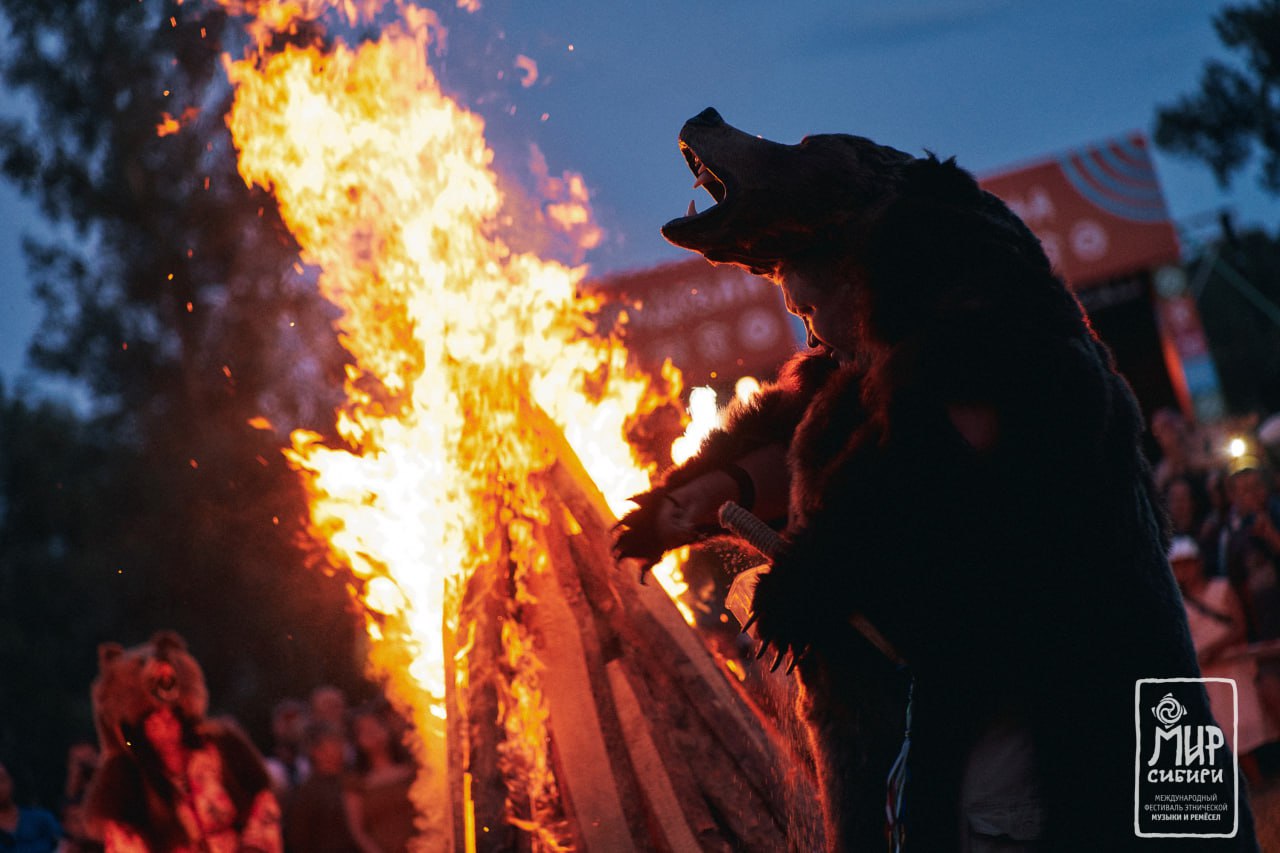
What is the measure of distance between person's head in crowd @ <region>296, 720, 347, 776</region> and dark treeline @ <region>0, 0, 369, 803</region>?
495cm

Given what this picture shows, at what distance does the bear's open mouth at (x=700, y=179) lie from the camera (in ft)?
8.41

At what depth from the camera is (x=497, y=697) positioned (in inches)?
134

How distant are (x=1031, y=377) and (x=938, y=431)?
0.61ft

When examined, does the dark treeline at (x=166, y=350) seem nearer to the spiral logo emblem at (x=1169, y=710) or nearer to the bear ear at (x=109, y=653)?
the bear ear at (x=109, y=653)

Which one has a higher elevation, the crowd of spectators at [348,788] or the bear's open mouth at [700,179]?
the bear's open mouth at [700,179]

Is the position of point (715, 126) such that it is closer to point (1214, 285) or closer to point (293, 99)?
point (293, 99)

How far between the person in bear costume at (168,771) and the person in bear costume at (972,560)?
4417 mm

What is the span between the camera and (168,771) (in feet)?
18.8

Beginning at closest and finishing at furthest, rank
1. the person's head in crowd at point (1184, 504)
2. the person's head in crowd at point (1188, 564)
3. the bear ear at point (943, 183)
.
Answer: the bear ear at point (943, 183)
the person's head in crowd at point (1188, 564)
the person's head in crowd at point (1184, 504)

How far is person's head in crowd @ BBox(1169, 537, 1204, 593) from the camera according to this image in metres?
6.87

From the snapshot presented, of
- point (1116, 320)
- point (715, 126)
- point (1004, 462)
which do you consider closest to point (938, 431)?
point (1004, 462)

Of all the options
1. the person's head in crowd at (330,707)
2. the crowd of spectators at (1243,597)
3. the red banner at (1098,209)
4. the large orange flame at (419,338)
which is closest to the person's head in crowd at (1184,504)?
the crowd of spectators at (1243,597)

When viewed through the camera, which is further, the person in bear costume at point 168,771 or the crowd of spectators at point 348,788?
the crowd of spectators at point 348,788

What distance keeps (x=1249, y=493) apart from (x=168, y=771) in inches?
244
